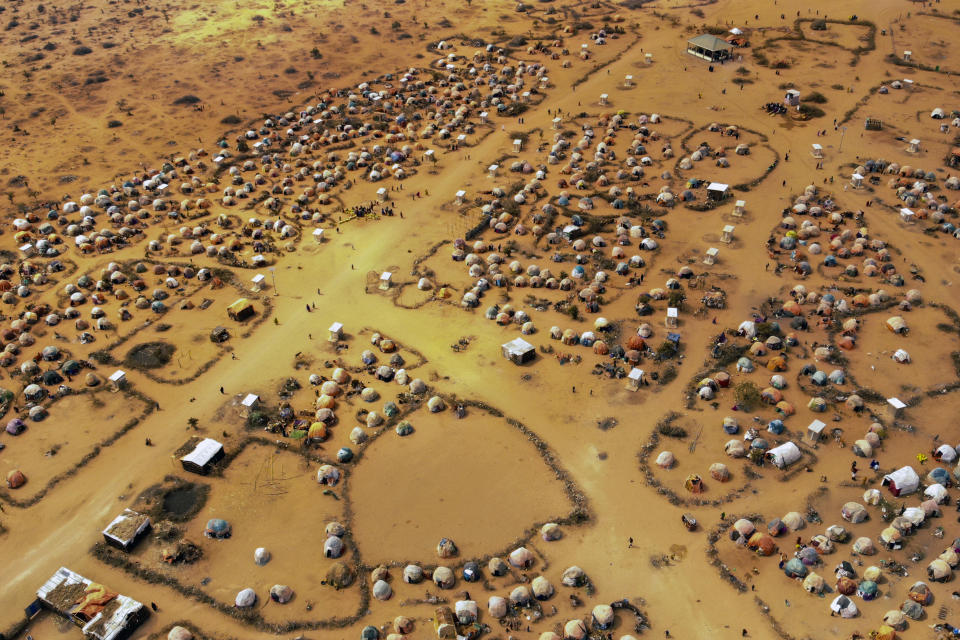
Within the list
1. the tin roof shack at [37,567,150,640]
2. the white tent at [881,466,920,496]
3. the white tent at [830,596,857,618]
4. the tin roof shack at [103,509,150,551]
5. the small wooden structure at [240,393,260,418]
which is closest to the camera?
the white tent at [830,596,857,618]

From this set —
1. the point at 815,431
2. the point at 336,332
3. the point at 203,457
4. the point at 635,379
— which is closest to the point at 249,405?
the point at 203,457

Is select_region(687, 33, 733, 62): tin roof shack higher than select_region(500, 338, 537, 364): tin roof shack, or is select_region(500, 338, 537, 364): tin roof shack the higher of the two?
select_region(687, 33, 733, 62): tin roof shack

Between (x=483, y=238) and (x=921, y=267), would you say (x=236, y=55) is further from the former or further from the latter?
(x=921, y=267)

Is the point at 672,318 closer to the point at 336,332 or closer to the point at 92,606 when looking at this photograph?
the point at 336,332

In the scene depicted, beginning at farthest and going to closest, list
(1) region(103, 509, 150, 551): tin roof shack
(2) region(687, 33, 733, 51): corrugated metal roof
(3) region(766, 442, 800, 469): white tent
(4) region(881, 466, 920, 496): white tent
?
(2) region(687, 33, 733, 51): corrugated metal roof → (3) region(766, 442, 800, 469): white tent → (4) region(881, 466, 920, 496): white tent → (1) region(103, 509, 150, 551): tin roof shack

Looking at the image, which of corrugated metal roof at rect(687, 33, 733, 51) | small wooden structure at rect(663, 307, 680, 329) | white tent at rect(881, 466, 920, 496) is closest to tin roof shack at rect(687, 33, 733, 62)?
corrugated metal roof at rect(687, 33, 733, 51)

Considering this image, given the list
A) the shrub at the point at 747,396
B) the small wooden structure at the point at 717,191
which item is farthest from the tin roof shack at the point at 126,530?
the small wooden structure at the point at 717,191

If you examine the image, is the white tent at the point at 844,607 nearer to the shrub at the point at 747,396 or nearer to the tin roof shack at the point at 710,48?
the shrub at the point at 747,396

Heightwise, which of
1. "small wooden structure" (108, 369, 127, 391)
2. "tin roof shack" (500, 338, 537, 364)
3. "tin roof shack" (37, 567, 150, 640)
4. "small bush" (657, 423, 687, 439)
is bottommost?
"small bush" (657, 423, 687, 439)

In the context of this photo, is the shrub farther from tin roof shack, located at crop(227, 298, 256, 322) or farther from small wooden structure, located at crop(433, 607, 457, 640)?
tin roof shack, located at crop(227, 298, 256, 322)
